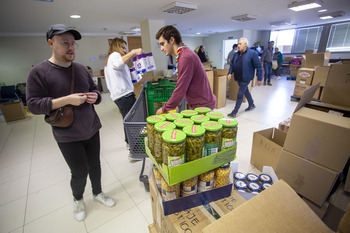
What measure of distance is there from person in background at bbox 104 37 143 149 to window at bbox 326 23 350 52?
1042cm

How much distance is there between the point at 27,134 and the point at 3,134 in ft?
1.94

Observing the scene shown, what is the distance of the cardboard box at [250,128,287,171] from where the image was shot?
5.75 ft

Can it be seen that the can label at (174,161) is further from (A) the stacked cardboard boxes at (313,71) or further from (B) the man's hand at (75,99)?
(A) the stacked cardboard boxes at (313,71)

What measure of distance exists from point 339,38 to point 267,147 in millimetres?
9951

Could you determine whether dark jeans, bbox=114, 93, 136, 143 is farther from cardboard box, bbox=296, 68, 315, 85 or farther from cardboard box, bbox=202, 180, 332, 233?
cardboard box, bbox=296, 68, 315, 85

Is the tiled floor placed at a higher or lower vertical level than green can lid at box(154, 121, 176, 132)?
lower

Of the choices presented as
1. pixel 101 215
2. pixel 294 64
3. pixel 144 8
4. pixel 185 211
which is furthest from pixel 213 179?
pixel 294 64

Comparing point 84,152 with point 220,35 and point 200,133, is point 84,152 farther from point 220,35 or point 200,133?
point 220,35

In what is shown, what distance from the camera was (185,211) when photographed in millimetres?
753

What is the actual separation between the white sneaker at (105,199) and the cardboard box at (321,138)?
166 cm

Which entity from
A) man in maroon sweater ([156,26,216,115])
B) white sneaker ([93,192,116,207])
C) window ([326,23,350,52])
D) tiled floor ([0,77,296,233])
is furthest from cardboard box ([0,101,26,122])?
window ([326,23,350,52])

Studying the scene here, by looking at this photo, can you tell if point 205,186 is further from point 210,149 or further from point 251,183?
point 251,183

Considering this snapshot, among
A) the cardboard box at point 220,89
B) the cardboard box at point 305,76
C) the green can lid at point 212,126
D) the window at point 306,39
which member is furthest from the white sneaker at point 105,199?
the window at point 306,39

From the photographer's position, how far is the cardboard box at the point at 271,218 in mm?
523
